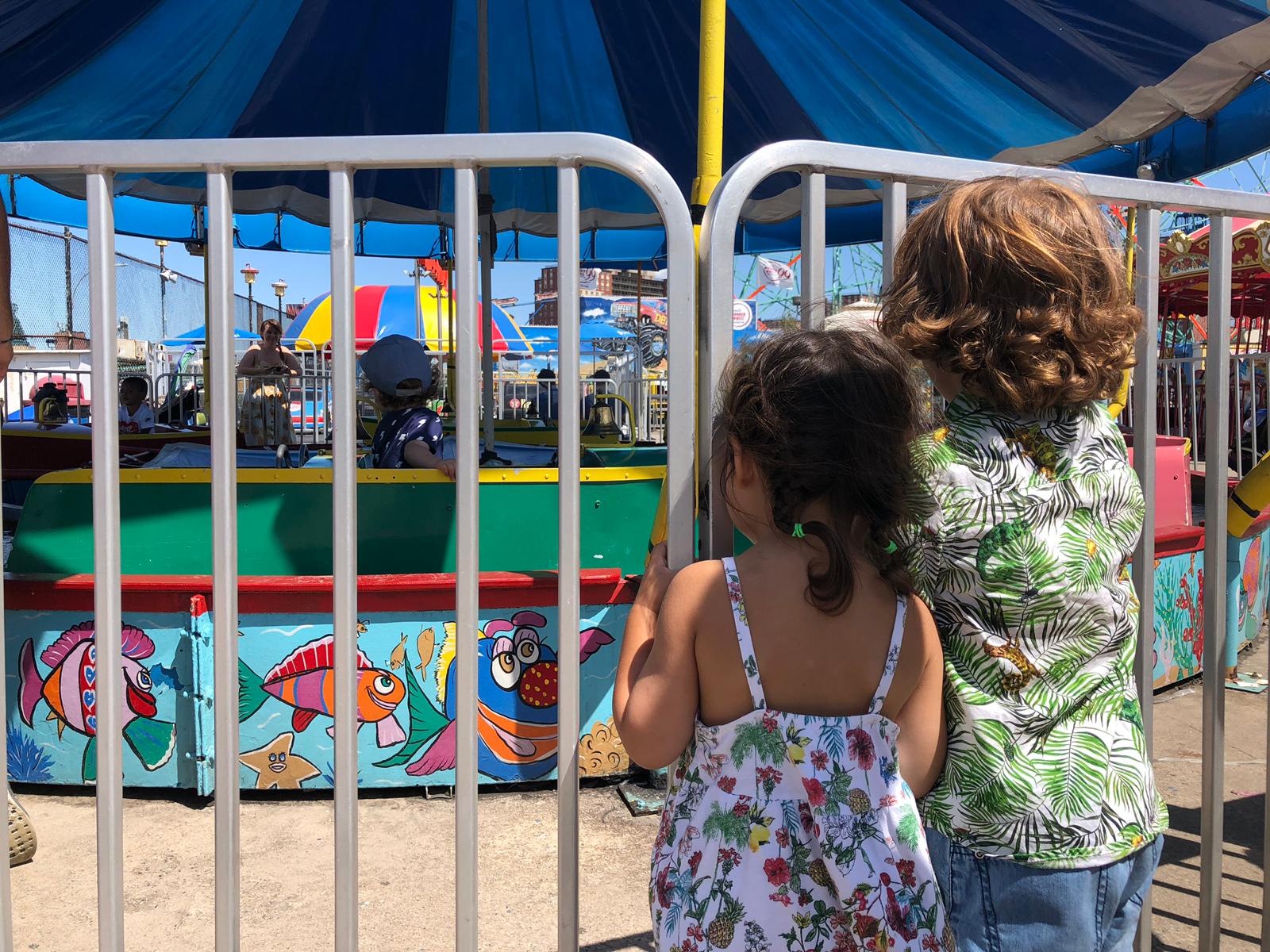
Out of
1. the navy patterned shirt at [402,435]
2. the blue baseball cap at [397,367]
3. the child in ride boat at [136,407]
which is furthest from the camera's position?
the child in ride boat at [136,407]

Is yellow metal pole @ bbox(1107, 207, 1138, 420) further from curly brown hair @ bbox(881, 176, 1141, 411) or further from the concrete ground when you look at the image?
the concrete ground

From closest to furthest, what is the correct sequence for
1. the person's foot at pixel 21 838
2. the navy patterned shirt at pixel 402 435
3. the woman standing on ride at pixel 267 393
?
1. the person's foot at pixel 21 838
2. the navy patterned shirt at pixel 402 435
3. the woman standing on ride at pixel 267 393

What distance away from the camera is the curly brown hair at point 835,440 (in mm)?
1128

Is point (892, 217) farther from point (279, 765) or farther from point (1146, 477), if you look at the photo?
point (279, 765)

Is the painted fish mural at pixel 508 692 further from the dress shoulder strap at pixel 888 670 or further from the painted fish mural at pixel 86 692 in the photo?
the dress shoulder strap at pixel 888 670

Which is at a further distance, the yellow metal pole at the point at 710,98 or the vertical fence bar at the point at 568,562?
the yellow metal pole at the point at 710,98

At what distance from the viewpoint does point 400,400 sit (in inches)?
152

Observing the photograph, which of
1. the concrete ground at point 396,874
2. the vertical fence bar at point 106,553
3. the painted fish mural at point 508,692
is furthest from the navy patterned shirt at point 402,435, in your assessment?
the vertical fence bar at point 106,553

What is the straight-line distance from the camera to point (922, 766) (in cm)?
120

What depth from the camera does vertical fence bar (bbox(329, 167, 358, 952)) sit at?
133 centimetres

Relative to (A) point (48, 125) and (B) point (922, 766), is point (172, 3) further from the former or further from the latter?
(B) point (922, 766)

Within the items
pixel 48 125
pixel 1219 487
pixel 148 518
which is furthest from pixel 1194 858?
pixel 48 125

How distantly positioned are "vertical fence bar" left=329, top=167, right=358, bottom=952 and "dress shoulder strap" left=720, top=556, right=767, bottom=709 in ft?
1.84

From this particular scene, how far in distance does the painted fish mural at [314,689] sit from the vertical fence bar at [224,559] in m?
1.90
